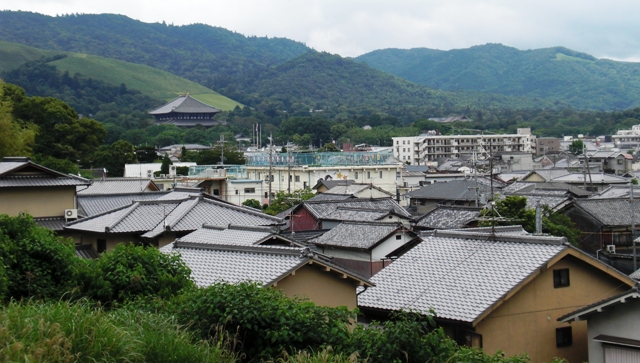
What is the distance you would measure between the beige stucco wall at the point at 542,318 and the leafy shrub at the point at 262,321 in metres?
3.33

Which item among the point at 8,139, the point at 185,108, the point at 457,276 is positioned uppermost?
the point at 185,108

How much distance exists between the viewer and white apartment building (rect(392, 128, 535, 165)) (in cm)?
8662

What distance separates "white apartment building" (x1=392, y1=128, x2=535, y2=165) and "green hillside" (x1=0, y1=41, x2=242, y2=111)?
7982cm

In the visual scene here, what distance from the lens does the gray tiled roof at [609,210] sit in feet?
86.3

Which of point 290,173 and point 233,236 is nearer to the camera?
point 233,236

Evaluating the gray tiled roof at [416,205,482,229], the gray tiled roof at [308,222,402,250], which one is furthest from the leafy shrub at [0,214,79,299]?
the gray tiled roof at [416,205,482,229]

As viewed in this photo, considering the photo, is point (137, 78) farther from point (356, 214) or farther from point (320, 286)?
point (320, 286)

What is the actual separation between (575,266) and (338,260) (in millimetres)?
10366

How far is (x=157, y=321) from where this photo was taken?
7.45 m

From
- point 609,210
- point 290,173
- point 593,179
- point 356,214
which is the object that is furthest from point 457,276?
point 290,173

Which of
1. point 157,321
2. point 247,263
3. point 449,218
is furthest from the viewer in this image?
point 449,218

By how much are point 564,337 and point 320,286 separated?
3.79 meters

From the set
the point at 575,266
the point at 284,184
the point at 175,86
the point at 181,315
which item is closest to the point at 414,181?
the point at 284,184

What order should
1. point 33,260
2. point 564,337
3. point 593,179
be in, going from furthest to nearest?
point 593,179
point 564,337
point 33,260
